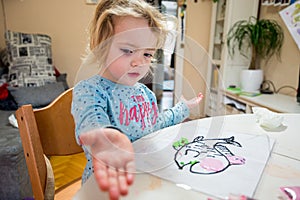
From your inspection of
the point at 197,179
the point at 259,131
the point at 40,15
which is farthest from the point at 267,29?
the point at 40,15

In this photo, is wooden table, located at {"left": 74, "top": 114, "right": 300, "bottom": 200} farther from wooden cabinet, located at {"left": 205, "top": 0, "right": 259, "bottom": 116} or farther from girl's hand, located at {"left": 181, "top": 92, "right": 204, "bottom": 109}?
wooden cabinet, located at {"left": 205, "top": 0, "right": 259, "bottom": 116}

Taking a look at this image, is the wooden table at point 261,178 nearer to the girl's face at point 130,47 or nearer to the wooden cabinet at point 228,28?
the girl's face at point 130,47

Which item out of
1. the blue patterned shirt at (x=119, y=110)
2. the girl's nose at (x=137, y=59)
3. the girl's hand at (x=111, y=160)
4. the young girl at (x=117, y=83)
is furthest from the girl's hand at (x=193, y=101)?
the girl's hand at (x=111, y=160)

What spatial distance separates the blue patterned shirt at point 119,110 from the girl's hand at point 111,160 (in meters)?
0.05

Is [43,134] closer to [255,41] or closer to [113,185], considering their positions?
[113,185]

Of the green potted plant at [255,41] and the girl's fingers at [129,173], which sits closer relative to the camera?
the girl's fingers at [129,173]

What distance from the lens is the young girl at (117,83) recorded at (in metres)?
0.26

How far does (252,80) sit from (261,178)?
1499 mm

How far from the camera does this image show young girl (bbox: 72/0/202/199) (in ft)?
0.85

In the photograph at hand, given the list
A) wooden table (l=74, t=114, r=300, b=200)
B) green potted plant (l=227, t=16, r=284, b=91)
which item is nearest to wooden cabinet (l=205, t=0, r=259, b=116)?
green potted plant (l=227, t=16, r=284, b=91)

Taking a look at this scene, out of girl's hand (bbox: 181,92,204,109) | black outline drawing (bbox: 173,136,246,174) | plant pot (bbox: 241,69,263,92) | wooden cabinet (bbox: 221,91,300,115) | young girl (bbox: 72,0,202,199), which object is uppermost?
young girl (bbox: 72,0,202,199)

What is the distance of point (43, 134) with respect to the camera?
578 mm

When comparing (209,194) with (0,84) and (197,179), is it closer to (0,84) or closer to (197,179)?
(197,179)

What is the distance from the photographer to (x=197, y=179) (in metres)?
0.37
